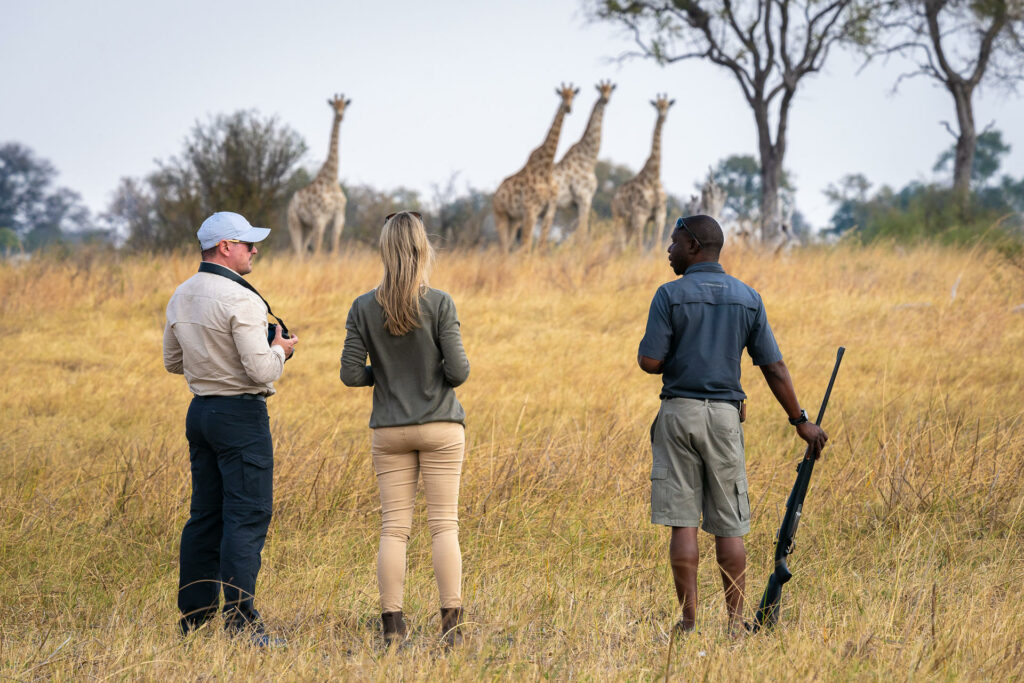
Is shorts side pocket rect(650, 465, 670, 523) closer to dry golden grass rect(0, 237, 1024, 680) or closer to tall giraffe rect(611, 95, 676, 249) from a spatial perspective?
dry golden grass rect(0, 237, 1024, 680)

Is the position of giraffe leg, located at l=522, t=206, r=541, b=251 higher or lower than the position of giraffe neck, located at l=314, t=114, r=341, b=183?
lower

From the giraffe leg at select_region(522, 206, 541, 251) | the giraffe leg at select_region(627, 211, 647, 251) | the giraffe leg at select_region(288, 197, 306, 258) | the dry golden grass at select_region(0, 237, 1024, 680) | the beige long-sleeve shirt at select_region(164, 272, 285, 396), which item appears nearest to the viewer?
the dry golden grass at select_region(0, 237, 1024, 680)

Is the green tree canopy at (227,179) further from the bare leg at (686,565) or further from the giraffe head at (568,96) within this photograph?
the bare leg at (686,565)

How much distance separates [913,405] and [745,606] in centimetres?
385

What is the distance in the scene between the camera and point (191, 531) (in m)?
3.86

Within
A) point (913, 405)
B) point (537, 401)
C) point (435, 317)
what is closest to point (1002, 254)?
point (913, 405)

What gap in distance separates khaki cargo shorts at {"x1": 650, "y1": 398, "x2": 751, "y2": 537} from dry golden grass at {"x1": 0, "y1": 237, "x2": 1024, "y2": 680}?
0.44m

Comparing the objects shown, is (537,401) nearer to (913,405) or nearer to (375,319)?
(913,405)

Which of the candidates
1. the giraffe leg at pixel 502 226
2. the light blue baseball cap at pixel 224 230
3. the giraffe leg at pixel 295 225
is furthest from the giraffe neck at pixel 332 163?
the light blue baseball cap at pixel 224 230

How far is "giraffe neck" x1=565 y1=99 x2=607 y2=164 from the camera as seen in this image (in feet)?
50.8

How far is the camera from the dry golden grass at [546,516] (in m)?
3.43

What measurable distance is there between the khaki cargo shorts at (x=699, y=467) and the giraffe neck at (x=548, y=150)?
1142 centimetres

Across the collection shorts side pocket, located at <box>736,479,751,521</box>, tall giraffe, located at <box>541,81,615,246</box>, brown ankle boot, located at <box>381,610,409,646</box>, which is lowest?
brown ankle boot, located at <box>381,610,409,646</box>

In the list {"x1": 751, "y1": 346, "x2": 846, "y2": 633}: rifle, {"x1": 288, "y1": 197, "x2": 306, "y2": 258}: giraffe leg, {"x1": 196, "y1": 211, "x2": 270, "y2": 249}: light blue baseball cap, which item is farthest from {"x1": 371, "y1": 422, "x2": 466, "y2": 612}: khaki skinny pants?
{"x1": 288, "y1": 197, "x2": 306, "y2": 258}: giraffe leg
